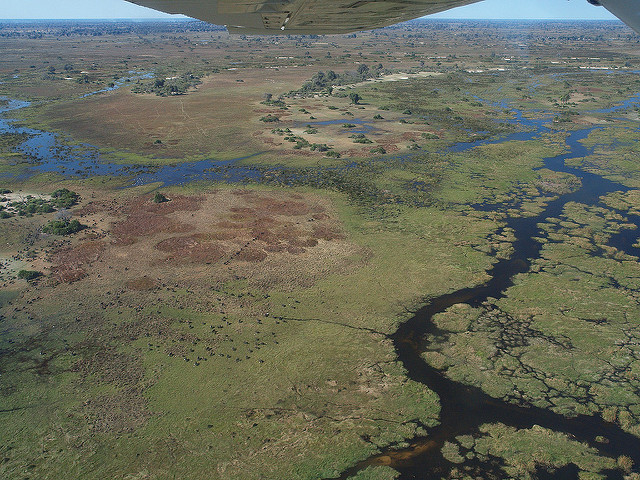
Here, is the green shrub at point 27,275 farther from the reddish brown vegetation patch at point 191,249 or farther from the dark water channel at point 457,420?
the dark water channel at point 457,420

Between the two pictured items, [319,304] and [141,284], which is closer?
[319,304]

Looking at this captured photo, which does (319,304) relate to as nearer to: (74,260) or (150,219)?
(74,260)

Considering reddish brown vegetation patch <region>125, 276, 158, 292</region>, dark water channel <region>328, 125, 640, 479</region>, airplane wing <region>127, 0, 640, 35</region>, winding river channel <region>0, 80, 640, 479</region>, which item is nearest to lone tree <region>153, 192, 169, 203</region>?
winding river channel <region>0, 80, 640, 479</region>

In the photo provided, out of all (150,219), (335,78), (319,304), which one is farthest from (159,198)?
(335,78)

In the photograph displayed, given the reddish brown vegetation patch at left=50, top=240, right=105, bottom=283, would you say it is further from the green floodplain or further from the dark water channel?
the dark water channel

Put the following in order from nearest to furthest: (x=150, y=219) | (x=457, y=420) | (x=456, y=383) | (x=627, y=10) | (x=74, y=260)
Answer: (x=627, y=10) → (x=457, y=420) → (x=456, y=383) → (x=74, y=260) → (x=150, y=219)

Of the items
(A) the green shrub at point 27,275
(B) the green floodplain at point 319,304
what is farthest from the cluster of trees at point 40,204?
(A) the green shrub at point 27,275

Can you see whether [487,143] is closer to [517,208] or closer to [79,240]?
[517,208]
